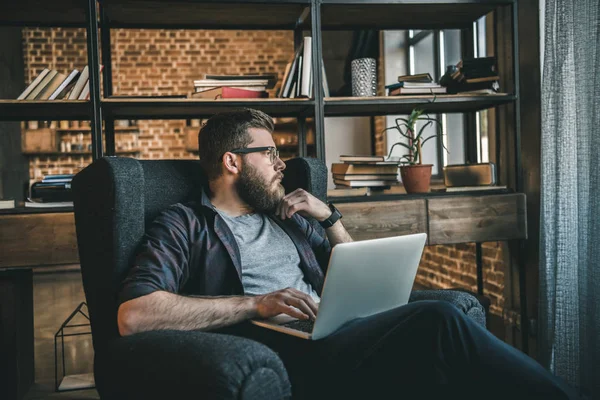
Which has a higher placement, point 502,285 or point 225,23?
point 225,23

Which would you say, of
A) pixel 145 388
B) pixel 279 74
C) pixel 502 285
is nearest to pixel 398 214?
pixel 502 285

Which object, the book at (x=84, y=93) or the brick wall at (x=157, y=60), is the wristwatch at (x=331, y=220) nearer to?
the book at (x=84, y=93)

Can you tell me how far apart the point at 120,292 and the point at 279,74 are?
584cm

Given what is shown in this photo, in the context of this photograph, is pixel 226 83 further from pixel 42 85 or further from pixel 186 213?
pixel 186 213

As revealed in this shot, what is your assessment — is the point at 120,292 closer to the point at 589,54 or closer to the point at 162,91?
the point at 589,54

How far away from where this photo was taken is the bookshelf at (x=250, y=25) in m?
2.57

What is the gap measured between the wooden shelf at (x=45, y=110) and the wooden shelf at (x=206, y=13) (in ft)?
1.61

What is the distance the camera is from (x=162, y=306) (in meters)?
1.42

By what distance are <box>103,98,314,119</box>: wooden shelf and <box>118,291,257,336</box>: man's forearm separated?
130 cm

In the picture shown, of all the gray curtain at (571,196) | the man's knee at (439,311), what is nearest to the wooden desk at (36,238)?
the man's knee at (439,311)

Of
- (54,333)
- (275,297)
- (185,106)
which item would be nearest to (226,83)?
(185,106)

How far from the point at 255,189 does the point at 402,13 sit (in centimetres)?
150

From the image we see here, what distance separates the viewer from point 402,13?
Answer: 9.56 feet

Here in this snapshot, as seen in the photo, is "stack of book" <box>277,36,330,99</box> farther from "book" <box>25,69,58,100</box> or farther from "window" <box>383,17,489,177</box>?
"window" <box>383,17,489,177</box>
